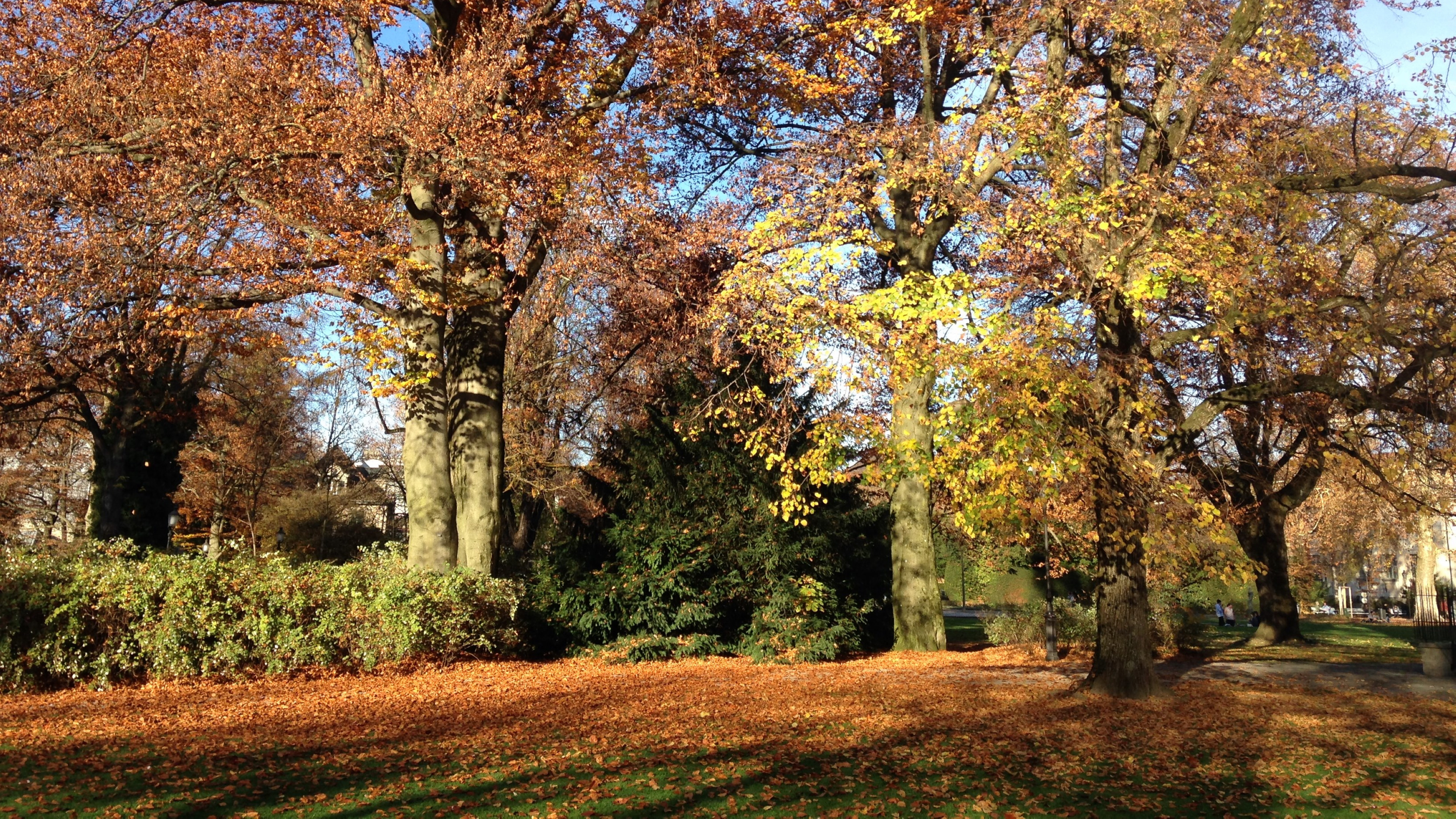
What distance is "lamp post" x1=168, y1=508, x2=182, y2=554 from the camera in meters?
29.2

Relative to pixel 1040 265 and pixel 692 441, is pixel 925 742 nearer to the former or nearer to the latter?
pixel 692 441

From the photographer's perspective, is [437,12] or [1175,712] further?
[437,12]

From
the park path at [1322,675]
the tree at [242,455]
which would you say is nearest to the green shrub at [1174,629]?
the park path at [1322,675]

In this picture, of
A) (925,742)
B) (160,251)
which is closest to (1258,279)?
(925,742)

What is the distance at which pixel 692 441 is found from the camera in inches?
700

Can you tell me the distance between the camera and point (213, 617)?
494 inches

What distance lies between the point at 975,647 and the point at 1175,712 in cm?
1030

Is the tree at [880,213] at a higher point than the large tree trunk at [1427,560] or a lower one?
higher

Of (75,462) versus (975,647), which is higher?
(75,462)

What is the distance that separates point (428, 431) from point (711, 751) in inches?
347

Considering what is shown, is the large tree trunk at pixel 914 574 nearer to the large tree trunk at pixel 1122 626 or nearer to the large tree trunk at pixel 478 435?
the large tree trunk at pixel 1122 626

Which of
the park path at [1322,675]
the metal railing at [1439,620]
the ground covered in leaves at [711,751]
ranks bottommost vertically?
the park path at [1322,675]

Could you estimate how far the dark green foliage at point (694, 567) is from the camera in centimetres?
1722

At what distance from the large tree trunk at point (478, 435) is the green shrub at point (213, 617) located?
4.33 feet
